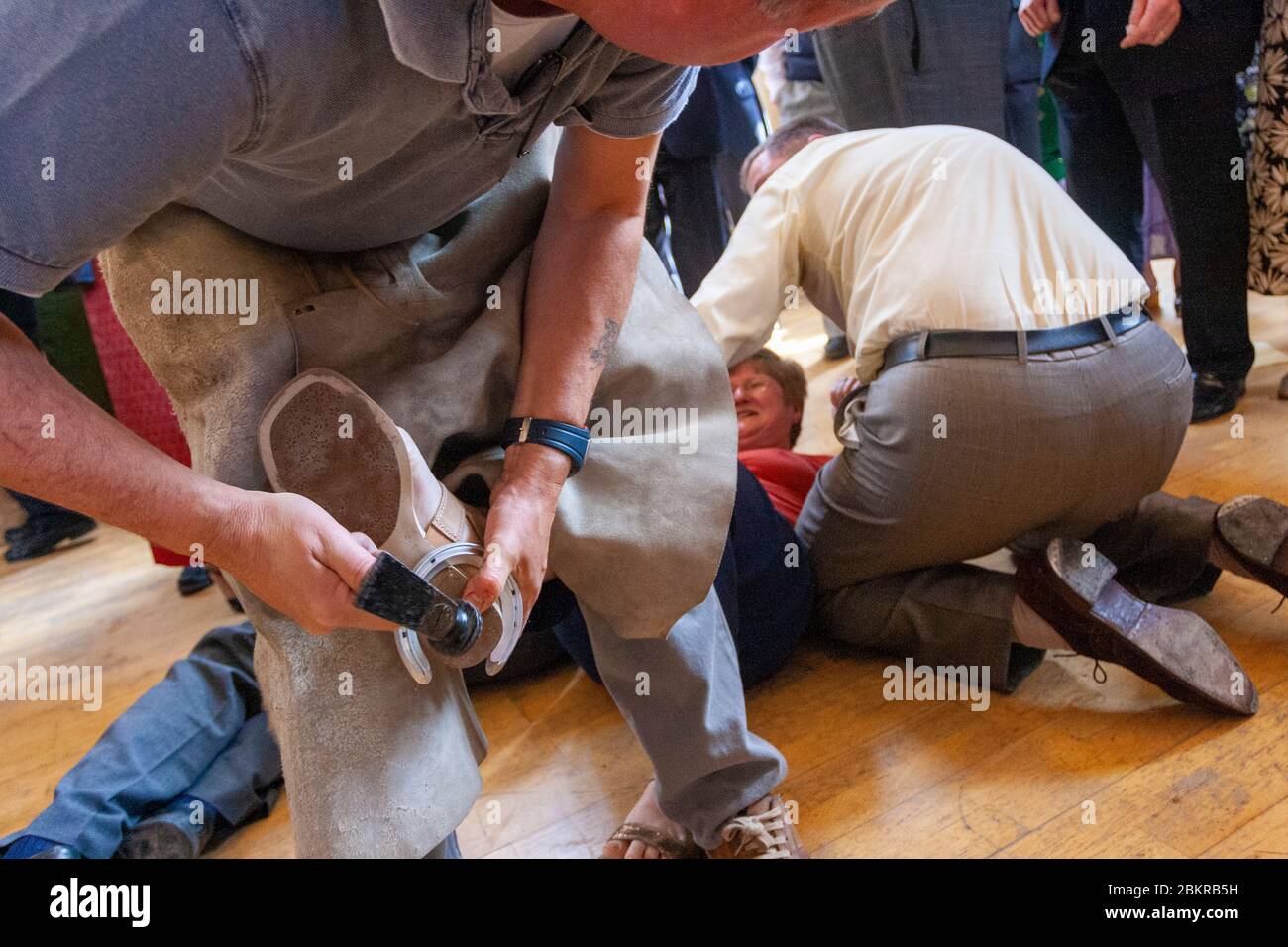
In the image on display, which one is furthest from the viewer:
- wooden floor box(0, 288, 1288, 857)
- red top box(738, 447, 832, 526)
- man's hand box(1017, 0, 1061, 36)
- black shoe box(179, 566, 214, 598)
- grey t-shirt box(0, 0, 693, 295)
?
black shoe box(179, 566, 214, 598)

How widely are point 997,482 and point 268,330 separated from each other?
84 centimetres

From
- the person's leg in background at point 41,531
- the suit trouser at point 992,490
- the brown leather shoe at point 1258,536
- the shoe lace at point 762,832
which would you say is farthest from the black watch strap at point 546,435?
the person's leg in background at point 41,531

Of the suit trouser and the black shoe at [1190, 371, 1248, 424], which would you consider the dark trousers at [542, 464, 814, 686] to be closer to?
the suit trouser

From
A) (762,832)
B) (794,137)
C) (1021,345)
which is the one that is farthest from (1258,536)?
(794,137)

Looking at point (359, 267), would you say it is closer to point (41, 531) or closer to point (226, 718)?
point (226, 718)

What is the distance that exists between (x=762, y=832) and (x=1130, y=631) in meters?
0.46

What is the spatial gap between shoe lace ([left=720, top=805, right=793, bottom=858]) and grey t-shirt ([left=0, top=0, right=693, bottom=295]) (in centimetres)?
68

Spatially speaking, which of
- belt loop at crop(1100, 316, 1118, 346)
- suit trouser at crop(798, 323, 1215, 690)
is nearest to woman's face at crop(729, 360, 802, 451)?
suit trouser at crop(798, 323, 1215, 690)

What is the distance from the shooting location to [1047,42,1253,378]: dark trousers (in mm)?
1785

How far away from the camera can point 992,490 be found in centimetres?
125

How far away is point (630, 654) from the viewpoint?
3.27ft
